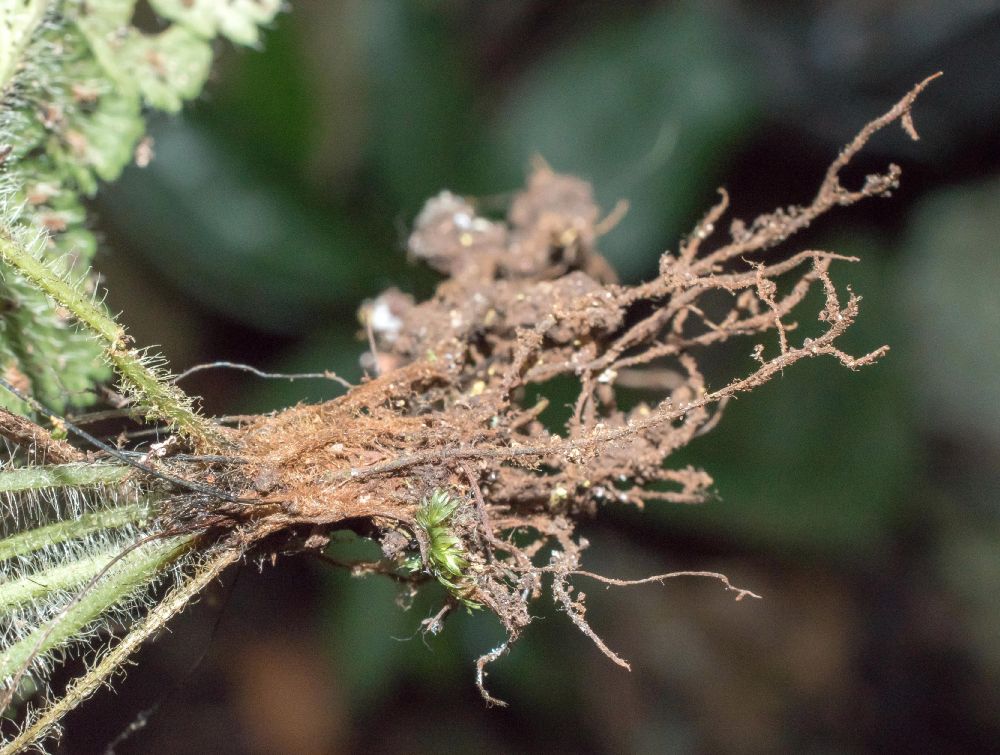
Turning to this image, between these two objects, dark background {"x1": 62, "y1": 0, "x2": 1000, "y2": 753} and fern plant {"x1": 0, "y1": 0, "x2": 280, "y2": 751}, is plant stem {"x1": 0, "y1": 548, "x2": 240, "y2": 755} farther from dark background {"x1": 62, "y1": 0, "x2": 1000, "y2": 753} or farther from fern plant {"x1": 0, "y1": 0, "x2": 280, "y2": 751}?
dark background {"x1": 62, "y1": 0, "x2": 1000, "y2": 753}

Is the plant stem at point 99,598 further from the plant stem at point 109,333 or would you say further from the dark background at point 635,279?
the dark background at point 635,279

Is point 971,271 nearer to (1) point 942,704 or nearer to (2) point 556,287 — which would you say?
(1) point 942,704

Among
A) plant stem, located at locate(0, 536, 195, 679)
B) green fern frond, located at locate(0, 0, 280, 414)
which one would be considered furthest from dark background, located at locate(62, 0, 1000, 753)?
plant stem, located at locate(0, 536, 195, 679)

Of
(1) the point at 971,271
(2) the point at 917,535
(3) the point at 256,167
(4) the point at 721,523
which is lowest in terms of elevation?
(4) the point at 721,523

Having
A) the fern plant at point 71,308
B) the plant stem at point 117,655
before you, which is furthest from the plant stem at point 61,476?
the plant stem at point 117,655

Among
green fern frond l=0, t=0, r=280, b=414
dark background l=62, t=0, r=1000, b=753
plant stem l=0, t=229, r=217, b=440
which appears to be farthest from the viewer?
dark background l=62, t=0, r=1000, b=753

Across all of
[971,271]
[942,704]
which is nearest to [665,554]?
[942,704]
